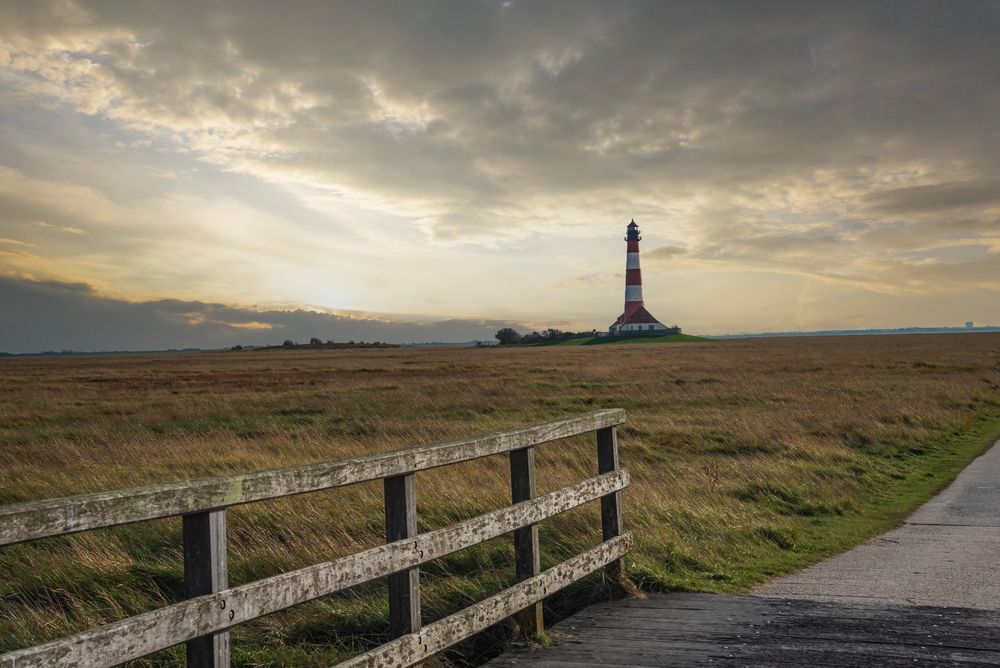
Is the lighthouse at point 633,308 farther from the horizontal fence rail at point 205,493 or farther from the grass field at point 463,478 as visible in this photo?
the horizontal fence rail at point 205,493

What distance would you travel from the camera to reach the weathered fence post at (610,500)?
6.47 meters

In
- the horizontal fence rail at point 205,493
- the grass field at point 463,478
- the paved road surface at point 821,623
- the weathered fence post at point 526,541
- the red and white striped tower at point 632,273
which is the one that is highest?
the red and white striped tower at point 632,273

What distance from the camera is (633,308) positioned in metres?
133

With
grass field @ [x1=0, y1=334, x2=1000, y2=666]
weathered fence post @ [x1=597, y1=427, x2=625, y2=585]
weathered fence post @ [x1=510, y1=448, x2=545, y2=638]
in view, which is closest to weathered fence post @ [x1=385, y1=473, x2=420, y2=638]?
weathered fence post @ [x1=510, y1=448, x2=545, y2=638]

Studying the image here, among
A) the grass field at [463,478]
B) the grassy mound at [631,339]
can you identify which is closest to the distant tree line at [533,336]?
the grassy mound at [631,339]

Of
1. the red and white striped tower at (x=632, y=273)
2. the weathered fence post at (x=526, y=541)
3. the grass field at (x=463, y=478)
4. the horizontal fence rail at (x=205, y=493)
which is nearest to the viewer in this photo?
the horizontal fence rail at (x=205, y=493)

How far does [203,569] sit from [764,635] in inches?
148

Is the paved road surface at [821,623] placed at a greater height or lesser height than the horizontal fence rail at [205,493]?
lesser

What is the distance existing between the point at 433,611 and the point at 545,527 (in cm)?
252

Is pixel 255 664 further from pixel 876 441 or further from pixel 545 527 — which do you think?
pixel 876 441

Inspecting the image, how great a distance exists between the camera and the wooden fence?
2889mm

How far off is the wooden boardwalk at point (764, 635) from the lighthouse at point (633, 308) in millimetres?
120374

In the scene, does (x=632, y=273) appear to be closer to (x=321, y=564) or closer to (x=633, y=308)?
(x=633, y=308)

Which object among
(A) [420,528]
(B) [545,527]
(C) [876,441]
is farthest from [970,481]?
(A) [420,528]
